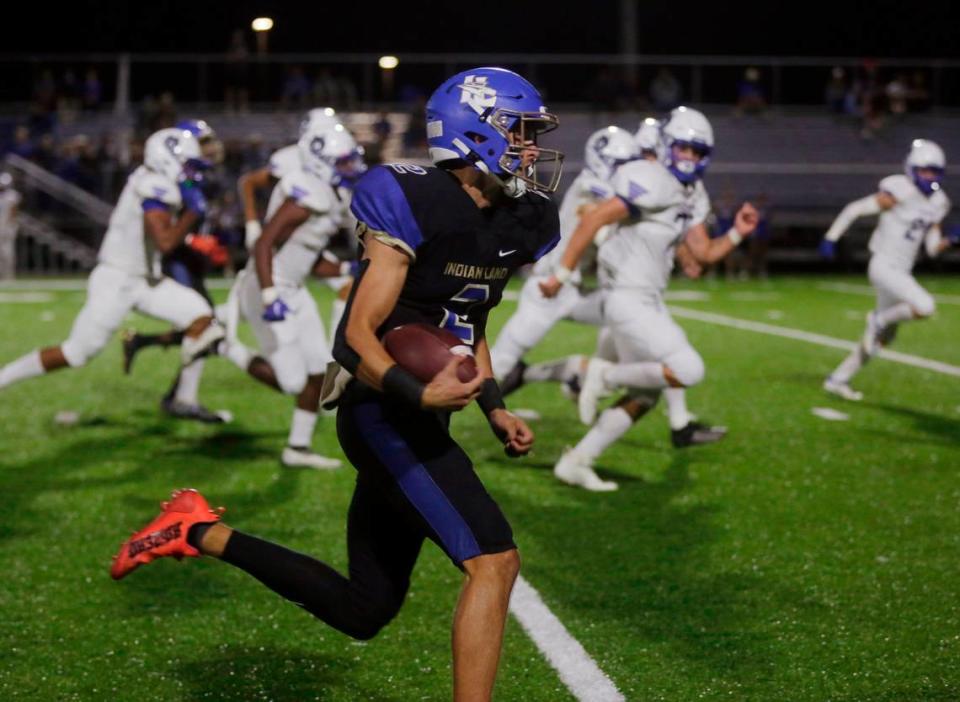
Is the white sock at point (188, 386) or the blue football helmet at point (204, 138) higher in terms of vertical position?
the blue football helmet at point (204, 138)

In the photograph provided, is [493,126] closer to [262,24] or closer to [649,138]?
[649,138]

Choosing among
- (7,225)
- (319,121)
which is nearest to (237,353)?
(319,121)

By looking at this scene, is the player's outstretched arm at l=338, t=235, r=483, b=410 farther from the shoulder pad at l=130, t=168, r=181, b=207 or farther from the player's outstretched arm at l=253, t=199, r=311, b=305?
the shoulder pad at l=130, t=168, r=181, b=207

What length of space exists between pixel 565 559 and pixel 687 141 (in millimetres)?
2166

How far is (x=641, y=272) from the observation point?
20.3ft

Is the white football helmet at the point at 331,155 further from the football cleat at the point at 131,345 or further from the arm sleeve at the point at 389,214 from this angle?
the arm sleeve at the point at 389,214

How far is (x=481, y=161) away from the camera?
126 inches

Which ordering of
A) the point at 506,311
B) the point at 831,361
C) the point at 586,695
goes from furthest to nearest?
1. the point at 506,311
2. the point at 831,361
3. the point at 586,695

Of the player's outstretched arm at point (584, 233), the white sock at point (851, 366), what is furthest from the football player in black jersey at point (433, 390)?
the white sock at point (851, 366)

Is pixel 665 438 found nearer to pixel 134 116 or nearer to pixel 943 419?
pixel 943 419

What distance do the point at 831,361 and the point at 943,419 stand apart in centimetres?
287

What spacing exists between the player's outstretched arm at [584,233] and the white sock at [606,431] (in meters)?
0.61

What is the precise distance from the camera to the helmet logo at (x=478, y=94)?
10.6ft

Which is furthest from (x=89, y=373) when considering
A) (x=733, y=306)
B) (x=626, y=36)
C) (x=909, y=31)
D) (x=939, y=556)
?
(x=909, y=31)
